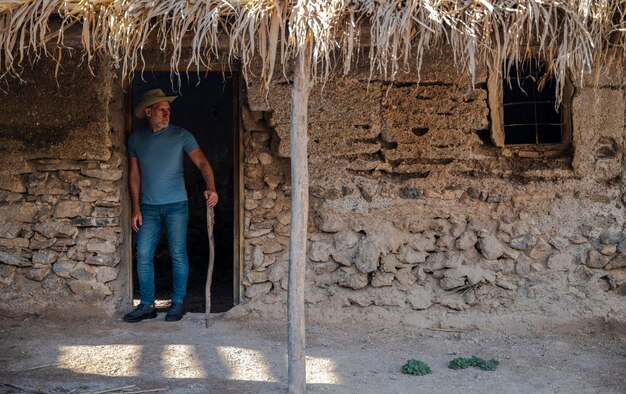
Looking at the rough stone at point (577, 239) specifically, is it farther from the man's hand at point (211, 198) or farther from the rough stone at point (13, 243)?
the rough stone at point (13, 243)

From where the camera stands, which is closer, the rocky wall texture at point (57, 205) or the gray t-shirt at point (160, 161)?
the rocky wall texture at point (57, 205)

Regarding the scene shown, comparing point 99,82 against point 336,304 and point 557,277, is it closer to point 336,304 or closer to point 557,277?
point 336,304

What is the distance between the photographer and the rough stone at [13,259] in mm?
6035

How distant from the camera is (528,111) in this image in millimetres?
6559

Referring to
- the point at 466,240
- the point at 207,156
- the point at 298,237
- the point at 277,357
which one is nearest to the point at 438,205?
the point at 466,240

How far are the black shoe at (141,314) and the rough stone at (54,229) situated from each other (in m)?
0.71

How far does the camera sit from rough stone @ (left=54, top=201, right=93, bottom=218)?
19.9 ft

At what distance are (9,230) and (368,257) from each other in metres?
2.52

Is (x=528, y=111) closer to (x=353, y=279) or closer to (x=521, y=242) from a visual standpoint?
(x=521, y=242)

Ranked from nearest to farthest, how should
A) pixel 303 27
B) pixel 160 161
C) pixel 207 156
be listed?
1. pixel 303 27
2. pixel 160 161
3. pixel 207 156

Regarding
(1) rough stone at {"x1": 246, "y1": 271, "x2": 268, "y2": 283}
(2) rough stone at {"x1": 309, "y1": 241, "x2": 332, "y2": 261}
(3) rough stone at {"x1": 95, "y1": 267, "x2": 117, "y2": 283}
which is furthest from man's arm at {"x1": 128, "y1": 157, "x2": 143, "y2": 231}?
(2) rough stone at {"x1": 309, "y1": 241, "x2": 332, "y2": 261}

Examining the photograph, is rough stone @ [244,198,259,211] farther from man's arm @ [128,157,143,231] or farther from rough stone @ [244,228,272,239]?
man's arm @ [128,157,143,231]

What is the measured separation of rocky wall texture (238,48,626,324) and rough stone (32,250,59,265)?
54.3 inches

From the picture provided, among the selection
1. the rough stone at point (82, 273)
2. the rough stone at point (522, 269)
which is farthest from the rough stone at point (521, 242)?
the rough stone at point (82, 273)
